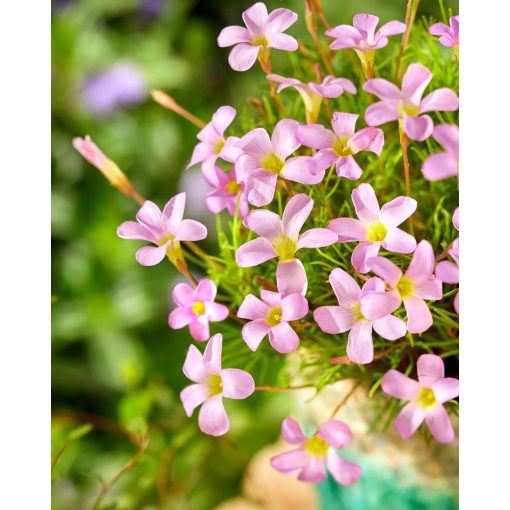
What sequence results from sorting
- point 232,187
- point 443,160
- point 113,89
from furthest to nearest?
1. point 113,89
2. point 232,187
3. point 443,160

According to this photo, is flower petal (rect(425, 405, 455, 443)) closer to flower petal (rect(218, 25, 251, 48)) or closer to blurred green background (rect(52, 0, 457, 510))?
flower petal (rect(218, 25, 251, 48))

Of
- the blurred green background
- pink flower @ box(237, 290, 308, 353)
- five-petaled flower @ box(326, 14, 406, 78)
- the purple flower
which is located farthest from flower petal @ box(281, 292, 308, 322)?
the purple flower

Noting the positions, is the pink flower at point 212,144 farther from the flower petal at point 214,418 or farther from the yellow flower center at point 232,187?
the flower petal at point 214,418

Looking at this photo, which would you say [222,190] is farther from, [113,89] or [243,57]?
[113,89]

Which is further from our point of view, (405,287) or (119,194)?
(119,194)

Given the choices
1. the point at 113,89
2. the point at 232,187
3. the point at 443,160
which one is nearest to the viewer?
the point at 443,160

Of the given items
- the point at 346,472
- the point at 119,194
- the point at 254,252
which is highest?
the point at 254,252

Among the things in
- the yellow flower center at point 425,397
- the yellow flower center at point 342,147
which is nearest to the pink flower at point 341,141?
the yellow flower center at point 342,147

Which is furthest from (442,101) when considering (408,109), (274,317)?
(274,317)
